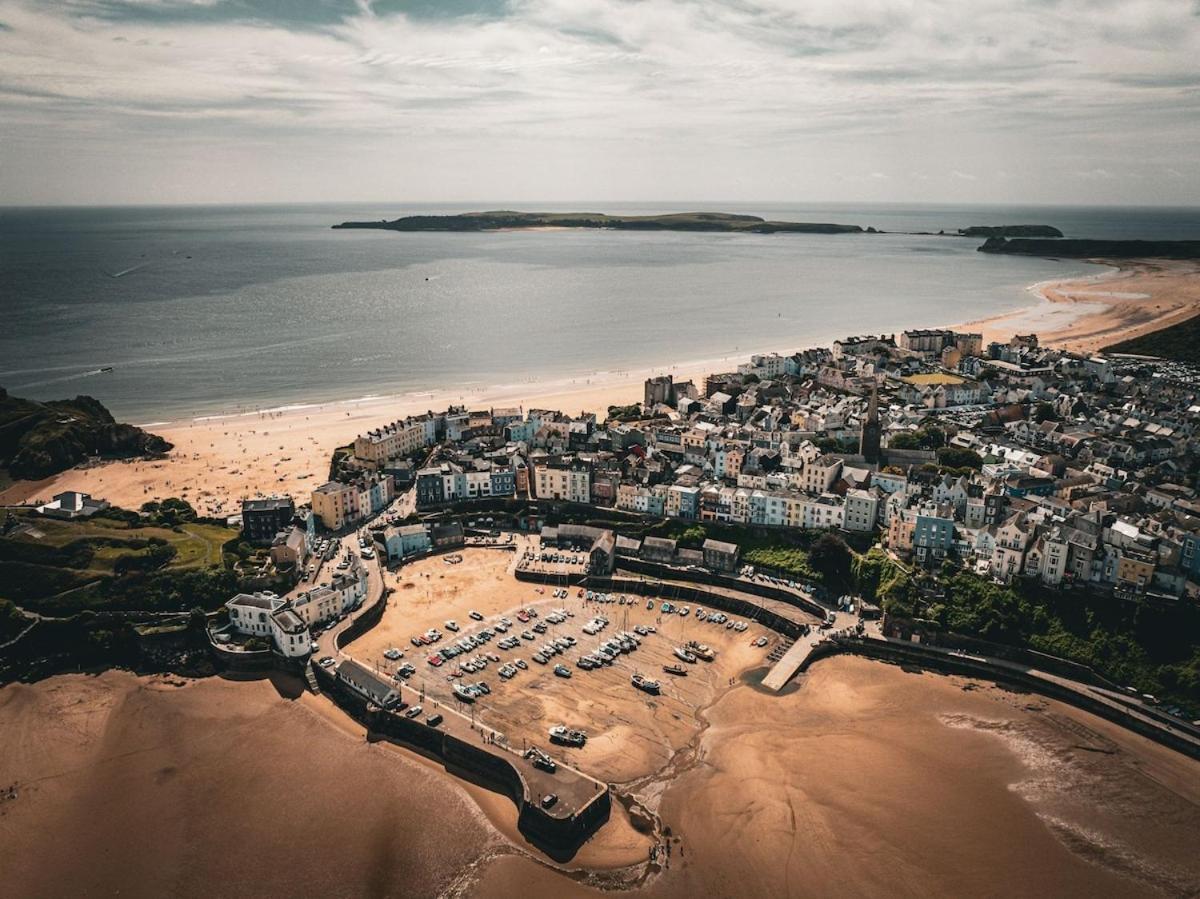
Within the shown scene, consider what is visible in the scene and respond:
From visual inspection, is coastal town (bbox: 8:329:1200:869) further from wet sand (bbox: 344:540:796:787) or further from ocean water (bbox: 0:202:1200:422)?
ocean water (bbox: 0:202:1200:422)

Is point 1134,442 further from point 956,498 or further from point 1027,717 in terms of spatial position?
point 1027,717

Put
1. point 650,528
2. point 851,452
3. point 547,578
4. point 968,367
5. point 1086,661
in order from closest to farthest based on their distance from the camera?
1. point 1086,661
2. point 547,578
3. point 650,528
4. point 851,452
5. point 968,367

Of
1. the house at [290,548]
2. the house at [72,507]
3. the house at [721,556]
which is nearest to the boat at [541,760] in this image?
the house at [721,556]

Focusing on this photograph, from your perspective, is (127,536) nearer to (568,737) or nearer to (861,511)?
(568,737)

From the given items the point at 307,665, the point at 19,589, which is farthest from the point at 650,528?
the point at 19,589

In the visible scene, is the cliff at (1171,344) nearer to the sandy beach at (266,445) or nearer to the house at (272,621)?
the sandy beach at (266,445)

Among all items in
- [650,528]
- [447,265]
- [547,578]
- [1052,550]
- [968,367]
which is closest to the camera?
[1052,550]

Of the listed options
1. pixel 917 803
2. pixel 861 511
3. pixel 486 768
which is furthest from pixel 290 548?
pixel 917 803

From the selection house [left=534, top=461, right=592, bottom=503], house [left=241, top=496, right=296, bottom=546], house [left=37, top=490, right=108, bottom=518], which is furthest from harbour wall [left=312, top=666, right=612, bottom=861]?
house [left=37, top=490, right=108, bottom=518]
